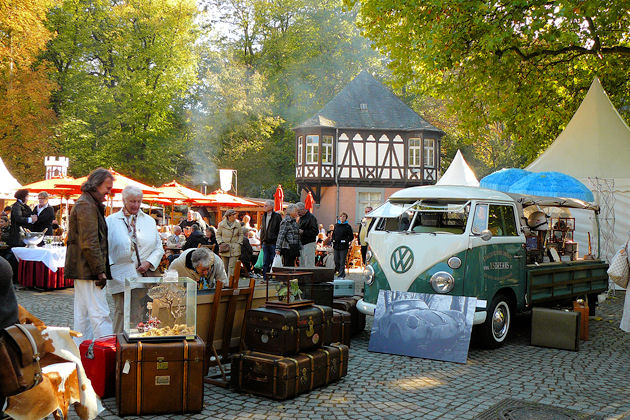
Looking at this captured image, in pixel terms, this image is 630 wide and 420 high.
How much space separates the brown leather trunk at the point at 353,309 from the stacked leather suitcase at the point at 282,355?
2418 millimetres

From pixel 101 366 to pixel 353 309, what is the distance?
421cm

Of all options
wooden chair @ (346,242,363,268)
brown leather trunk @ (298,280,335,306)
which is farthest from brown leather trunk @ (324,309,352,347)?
wooden chair @ (346,242,363,268)

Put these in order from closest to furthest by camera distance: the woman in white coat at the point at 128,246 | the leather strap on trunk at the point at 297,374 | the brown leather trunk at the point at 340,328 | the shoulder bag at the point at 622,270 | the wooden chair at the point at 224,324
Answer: the leather strap on trunk at the point at 297,374 → the wooden chair at the point at 224,324 → the woman in white coat at the point at 128,246 → the brown leather trunk at the point at 340,328 → the shoulder bag at the point at 622,270

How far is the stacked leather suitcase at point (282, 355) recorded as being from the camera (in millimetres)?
5828

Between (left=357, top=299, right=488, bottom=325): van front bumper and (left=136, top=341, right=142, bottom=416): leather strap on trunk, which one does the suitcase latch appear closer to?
(left=136, top=341, right=142, bottom=416): leather strap on trunk

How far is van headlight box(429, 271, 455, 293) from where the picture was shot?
→ 823 cm

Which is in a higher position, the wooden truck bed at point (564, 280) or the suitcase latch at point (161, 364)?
the wooden truck bed at point (564, 280)

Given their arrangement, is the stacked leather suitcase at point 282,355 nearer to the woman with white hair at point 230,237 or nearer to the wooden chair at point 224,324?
the wooden chair at point 224,324

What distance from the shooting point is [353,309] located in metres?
9.02

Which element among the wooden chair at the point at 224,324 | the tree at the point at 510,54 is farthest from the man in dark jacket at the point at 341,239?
the wooden chair at the point at 224,324

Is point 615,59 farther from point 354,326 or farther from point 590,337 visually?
point 354,326

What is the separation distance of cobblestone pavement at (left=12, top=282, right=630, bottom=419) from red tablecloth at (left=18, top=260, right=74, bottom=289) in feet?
13.8

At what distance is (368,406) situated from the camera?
5.79 meters

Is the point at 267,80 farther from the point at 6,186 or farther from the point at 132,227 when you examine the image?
the point at 132,227
